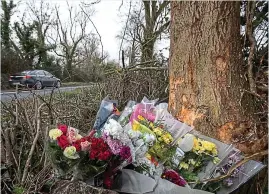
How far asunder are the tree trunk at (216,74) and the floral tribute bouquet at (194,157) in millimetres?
338

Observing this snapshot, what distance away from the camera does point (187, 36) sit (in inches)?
129

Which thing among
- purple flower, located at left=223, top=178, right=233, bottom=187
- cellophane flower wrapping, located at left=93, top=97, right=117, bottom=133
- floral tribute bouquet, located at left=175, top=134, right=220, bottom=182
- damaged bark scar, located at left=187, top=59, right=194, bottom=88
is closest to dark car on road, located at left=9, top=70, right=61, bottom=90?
cellophane flower wrapping, located at left=93, top=97, right=117, bottom=133

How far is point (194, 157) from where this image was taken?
2838 millimetres

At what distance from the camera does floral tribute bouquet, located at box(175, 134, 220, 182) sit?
2805mm

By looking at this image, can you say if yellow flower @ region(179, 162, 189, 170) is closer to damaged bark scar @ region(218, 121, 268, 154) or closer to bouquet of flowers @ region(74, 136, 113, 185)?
damaged bark scar @ region(218, 121, 268, 154)

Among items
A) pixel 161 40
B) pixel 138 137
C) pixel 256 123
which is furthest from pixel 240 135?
pixel 161 40

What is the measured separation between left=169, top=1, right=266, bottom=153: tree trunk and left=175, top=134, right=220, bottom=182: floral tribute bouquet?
0.34m

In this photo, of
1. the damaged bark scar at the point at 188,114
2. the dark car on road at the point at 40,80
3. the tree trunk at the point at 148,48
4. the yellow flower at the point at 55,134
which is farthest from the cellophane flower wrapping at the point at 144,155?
the tree trunk at the point at 148,48

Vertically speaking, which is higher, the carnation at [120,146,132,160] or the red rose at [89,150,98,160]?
the red rose at [89,150,98,160]

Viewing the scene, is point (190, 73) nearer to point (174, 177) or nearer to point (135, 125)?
point (135, 125)

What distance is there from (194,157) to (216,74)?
861 millimetres

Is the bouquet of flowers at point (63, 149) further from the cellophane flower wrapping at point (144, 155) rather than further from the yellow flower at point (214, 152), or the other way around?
the yellow flower at point (214, 152)

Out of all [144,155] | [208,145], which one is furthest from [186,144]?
[144,155]

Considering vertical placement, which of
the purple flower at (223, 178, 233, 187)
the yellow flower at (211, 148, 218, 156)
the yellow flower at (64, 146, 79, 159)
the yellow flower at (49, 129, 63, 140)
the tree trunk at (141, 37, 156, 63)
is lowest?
the purple flower at (223, 178, 233, 187)
